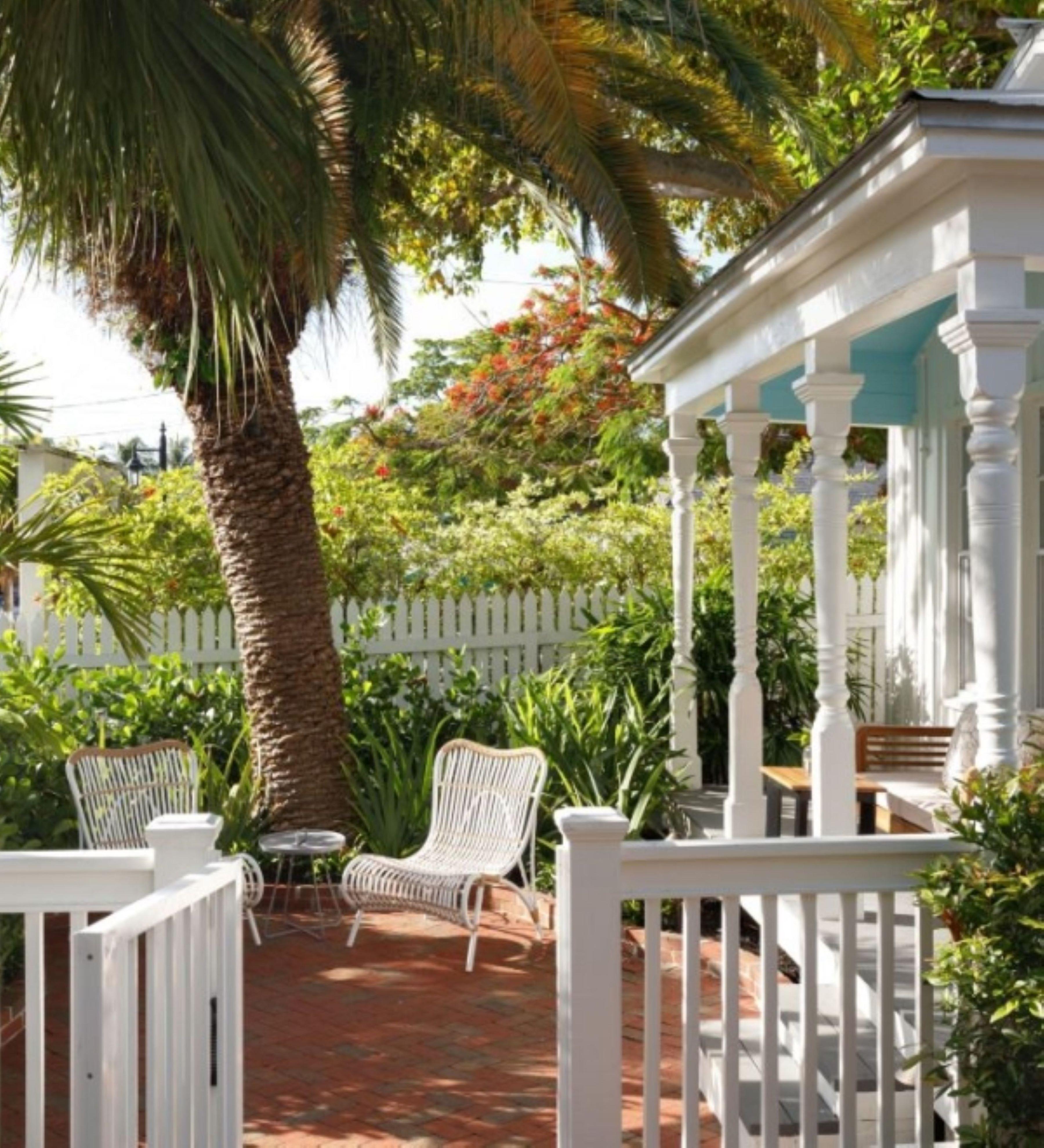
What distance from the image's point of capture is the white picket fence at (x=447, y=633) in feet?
38.9

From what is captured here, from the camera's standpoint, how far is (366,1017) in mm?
7254

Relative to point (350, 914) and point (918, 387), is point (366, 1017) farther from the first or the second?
point (918, 387)

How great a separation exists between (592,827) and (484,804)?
508 cm


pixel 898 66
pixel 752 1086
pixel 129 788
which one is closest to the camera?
pixel 752 1086

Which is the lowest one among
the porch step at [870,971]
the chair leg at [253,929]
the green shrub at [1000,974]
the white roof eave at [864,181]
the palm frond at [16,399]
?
the chair leg at [253,929]

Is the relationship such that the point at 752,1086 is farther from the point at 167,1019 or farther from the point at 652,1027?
the point at 167,1019

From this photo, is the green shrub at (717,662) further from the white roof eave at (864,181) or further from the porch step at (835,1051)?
the porch step at (835,1051)

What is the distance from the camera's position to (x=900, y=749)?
29.6ft

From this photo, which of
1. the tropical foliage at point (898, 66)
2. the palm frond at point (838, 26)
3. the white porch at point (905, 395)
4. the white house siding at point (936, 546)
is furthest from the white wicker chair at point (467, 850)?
the palm frond at point (838, 26)

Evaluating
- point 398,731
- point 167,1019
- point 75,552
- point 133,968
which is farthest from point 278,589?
point 133,968

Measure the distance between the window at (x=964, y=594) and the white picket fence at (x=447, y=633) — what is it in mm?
2252

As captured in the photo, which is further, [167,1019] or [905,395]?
[905,395]

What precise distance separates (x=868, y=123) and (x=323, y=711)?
5.84 m

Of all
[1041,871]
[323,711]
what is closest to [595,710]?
[323,711]
